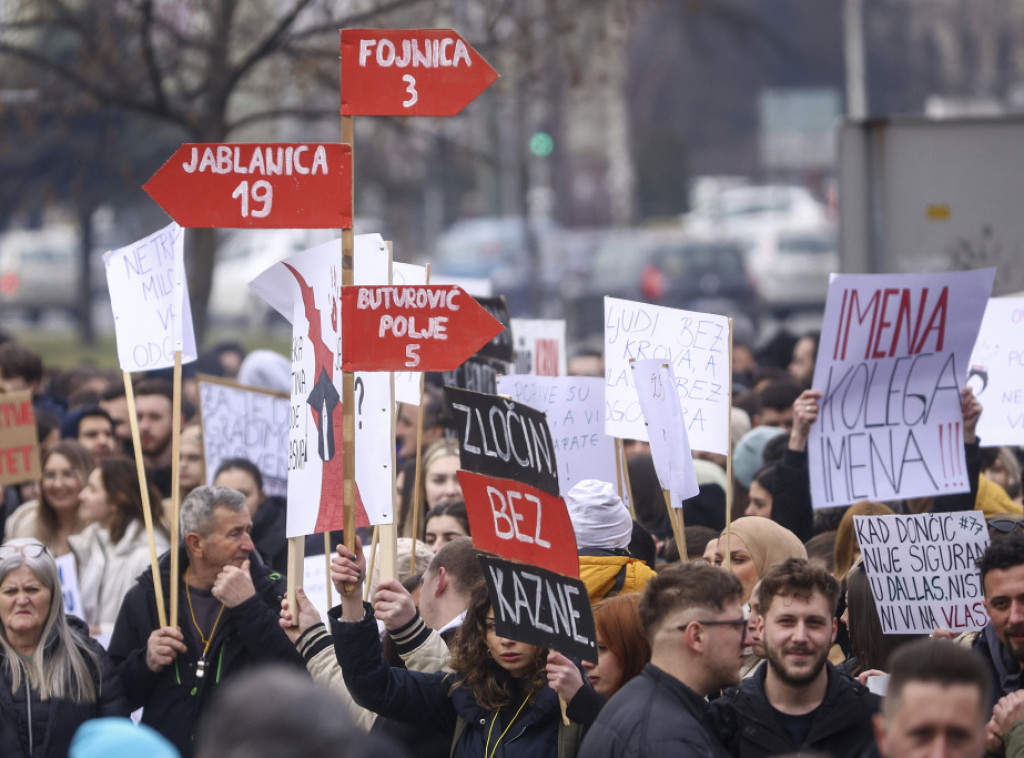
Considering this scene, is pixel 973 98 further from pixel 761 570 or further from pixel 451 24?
pixel 761 570

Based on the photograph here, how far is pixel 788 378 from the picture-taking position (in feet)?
32.5

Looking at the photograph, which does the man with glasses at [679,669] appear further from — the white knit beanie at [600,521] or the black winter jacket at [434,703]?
the white knit beanie at [600,521]

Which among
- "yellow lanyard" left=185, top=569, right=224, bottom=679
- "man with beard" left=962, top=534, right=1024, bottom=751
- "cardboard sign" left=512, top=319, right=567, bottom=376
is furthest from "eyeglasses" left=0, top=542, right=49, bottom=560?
"cardboard sign" left=512, top=319, right=567, bottom=376

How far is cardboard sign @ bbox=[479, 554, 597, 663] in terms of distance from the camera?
14.8ft

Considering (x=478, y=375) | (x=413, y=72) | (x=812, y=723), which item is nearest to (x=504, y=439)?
(x=812, y=723)

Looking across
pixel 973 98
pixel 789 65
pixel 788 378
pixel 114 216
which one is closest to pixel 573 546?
pixel 788 378

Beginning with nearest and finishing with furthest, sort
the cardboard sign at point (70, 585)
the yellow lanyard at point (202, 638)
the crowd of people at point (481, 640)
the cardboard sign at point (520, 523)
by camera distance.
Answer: the crowd of people at point (481, 640), the cardboard sign at point (520, 523), the yellow lanyard at point (202, 638), the cardboard sign at point (70, 585)

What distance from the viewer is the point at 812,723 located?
14.7 ft

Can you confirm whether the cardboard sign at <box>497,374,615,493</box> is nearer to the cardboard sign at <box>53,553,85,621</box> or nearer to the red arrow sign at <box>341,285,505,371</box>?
the red arrow sign at <box>341,285,505,371</box>

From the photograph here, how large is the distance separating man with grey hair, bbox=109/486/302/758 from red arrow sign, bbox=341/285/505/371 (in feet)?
3.04

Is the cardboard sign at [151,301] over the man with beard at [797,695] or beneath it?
over

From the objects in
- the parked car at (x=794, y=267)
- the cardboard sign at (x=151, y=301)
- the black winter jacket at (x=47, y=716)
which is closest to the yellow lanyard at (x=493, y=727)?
the black winter jacket at (x=47, y=716)

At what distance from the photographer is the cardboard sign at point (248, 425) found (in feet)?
27.6

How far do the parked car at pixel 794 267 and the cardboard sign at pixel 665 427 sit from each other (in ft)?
75.8
